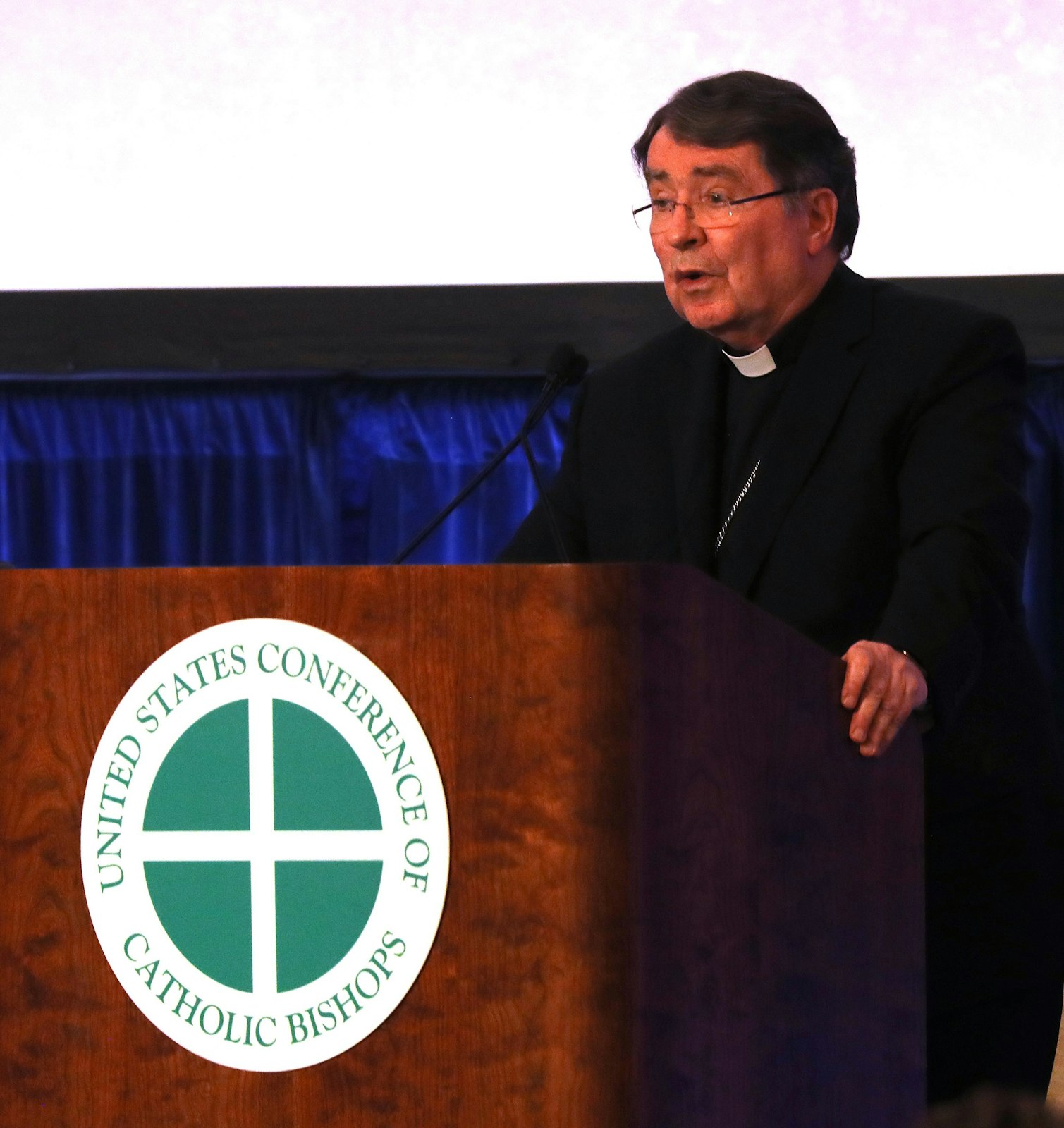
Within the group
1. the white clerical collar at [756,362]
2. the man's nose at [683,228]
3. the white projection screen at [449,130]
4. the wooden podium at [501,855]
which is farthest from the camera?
the white projection screen at [449,130]

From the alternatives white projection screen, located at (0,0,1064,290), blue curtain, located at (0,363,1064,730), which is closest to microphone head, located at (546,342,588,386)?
white projection screen, located at (0,0,1064,290)

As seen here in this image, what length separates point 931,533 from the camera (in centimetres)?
172

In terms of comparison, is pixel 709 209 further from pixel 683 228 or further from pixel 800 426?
pixel 800 426

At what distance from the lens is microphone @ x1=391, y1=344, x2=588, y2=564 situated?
1654mm

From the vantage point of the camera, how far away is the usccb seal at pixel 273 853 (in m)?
1.19

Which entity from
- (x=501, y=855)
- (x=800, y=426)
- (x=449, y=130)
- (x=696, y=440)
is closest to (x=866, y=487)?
(x=800, y=426)

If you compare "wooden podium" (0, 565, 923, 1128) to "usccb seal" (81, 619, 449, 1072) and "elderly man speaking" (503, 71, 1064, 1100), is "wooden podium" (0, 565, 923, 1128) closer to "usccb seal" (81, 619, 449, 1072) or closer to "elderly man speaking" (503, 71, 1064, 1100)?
"usccb seal" (81, 619, 449, 1072)

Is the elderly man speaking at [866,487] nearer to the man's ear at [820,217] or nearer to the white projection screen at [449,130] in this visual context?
the man's ear at [820,217]

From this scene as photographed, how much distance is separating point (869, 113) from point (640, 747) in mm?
Result: 3902

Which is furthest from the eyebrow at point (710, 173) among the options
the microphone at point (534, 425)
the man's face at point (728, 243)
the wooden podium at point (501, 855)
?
the wooden podium at point (501, 855)

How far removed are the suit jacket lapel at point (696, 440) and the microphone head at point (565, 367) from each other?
0.68 feet

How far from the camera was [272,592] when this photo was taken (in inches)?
48.0

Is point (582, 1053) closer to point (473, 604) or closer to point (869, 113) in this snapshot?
point (473, 604)

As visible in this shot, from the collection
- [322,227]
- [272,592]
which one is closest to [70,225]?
[322,227]
